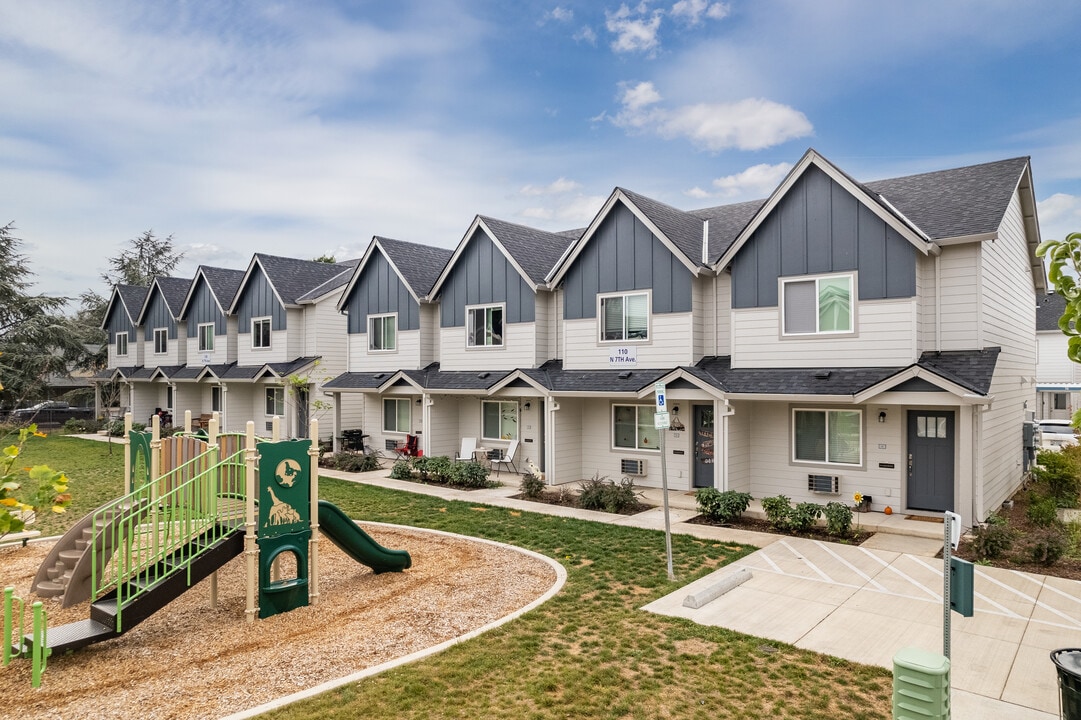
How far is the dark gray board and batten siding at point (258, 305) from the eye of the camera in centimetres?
2980

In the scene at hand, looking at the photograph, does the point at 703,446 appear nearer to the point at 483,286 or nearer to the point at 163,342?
the point at 483,286

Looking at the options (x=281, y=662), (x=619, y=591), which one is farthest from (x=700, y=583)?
(x=281, y=662)

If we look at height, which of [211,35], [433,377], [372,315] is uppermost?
[211,35]

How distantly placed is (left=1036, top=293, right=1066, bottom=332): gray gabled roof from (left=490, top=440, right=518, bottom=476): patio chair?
35908mm

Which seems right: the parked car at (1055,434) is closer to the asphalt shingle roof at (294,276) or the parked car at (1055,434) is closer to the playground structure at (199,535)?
the playground structure at (199,535)

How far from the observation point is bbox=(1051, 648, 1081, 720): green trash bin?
4887mm

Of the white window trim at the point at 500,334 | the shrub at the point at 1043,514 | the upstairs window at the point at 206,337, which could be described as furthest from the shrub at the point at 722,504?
the upstairs window at the point at 206,337

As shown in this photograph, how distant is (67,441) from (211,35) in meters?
25.4

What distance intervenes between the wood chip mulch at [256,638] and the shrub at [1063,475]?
13573 mm

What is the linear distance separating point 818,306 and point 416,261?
52.5 feet

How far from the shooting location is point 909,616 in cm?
845

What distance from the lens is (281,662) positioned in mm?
7066

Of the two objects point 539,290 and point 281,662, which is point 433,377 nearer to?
point 539,290

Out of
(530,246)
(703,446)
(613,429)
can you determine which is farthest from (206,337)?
(703,446)
